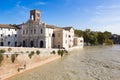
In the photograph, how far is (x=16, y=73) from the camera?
21875 millimetres

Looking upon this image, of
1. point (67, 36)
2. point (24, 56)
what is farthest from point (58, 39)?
point (24, 56)

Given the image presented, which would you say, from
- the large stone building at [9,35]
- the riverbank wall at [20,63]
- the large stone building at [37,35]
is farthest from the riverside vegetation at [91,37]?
the riverbank wall at [20,63]

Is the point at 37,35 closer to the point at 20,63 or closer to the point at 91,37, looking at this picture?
the point at 20,63

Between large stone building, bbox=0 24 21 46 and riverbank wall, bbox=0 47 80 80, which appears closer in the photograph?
riverbank wall, bbox=0 47 80 80

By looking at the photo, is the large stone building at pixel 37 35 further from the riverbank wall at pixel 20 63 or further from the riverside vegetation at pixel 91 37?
the riverside vegetation at pixel 91 37

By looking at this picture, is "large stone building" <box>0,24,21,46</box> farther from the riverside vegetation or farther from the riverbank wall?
the riverside vegetation

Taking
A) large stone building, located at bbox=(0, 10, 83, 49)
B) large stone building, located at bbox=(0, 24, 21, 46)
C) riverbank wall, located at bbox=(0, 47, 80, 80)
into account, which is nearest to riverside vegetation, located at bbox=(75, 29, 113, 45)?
large stone building, located at bbox=(0, 10, 83, 49)

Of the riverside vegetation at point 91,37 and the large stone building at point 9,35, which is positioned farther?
the riverside vegetation at point 91,37

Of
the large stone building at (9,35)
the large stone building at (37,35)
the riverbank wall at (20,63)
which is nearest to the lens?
the riverbank wall at (20,63)

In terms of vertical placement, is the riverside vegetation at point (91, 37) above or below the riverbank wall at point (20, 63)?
above

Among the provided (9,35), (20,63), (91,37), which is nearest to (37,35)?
(9,35)

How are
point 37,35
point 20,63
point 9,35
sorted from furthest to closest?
point 9,35
point 37,35
point 20,63

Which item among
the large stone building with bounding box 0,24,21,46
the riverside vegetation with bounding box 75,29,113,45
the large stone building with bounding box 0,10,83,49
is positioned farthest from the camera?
the riverside vegetation with bounding box 75,29,113,45

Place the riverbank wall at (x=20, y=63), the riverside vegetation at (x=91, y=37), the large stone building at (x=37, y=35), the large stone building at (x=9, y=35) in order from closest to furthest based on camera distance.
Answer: the riverbank wall at (x=20, y=63) < the large stone building at (x=37, y=35) < the large stone building at (x=9, y=35) < the riverside vegetation at (x=91, y=37)
